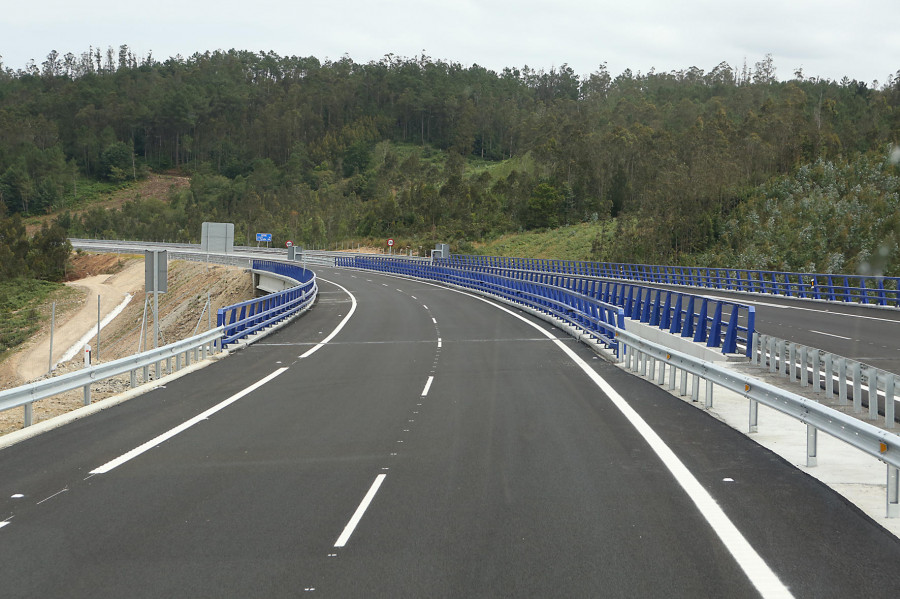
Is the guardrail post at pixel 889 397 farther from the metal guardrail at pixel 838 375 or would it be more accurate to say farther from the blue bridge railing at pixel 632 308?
the blue bridge railing at pixel 632 308

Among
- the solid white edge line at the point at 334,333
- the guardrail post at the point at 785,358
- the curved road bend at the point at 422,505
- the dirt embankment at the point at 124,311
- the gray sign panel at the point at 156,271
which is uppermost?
the gray sign panel at the point at 156,271

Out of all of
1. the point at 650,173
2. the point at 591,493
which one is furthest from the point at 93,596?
the point at 650,173

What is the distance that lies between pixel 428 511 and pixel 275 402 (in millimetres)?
7317

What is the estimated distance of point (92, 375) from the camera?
14039 mm

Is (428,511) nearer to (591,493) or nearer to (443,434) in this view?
(591,493)

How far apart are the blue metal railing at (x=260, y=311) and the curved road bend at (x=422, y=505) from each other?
8054 millimetres

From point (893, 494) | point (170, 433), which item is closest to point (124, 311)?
point (170, 433)

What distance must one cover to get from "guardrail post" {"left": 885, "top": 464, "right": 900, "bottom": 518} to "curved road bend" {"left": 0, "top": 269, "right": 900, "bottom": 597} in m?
0.30

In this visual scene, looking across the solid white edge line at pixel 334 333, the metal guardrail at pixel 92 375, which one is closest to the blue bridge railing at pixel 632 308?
the solid white edge line at pixel 334 333

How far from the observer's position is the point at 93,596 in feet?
19.7

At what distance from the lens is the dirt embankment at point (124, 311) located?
4550 centimetres

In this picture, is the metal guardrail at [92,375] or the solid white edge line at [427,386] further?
the solid white edge line at [427,386]

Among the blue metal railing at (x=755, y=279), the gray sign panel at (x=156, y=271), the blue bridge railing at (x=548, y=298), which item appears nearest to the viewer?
the gray sign panel at (x=156, y=271)

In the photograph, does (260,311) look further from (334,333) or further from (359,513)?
(359,513)
